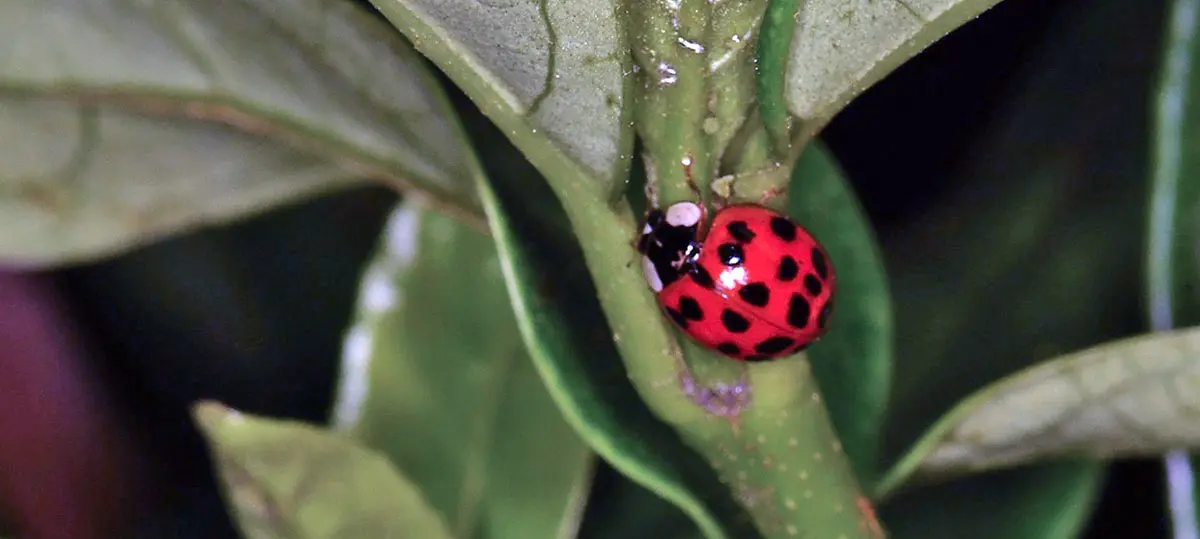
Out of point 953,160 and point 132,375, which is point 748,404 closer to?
point 953,160

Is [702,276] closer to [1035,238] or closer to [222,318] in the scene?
[1035,238]

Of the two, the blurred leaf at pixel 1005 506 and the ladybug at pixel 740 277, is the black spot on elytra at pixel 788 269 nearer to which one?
the ladybug at pixel 740 277

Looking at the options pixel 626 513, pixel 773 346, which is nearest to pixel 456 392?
pixel 626 513

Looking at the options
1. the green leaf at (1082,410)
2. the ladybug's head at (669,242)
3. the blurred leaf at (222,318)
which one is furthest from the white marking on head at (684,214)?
the blurred leaf at (222,318)

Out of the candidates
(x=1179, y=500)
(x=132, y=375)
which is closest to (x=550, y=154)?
(x=1179, y=500)

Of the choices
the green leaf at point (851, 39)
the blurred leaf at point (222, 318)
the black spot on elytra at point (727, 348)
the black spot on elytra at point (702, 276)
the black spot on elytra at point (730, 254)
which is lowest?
the blurred leaf at point (222, 318)

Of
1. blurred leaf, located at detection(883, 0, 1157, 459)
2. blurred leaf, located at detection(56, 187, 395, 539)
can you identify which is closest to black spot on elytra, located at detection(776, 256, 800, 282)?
blurred leaf, located at detection(883, 0, 1157, 459)
